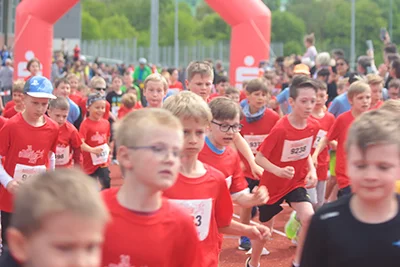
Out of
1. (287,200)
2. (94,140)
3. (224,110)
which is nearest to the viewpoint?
(224,110)

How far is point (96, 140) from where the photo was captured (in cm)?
1041

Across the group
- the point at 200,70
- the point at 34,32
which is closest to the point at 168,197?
the point at 200,70

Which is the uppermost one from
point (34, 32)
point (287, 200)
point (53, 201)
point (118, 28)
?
point (118, 28)

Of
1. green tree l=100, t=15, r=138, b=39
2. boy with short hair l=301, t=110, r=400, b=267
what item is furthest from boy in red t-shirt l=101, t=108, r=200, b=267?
green tree l=100, t=15, r=138, b=39

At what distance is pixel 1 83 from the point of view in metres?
20.7

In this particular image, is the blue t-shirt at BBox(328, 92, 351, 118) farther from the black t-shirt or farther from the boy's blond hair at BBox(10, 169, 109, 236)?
the boy's blond hair at BBox(10, 169, 109, 236)

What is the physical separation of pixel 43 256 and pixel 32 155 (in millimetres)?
4490

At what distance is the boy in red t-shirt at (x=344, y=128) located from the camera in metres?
8.63

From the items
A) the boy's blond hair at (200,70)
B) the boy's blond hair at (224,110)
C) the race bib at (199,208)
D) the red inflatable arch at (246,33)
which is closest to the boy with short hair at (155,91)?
the boy's blond hair at (200,70)

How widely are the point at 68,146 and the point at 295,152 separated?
264cm

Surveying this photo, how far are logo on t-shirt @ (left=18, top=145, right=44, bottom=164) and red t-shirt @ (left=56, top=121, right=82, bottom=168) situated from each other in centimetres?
109

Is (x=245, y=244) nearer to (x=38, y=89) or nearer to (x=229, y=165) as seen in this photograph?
(x=38, y=89)

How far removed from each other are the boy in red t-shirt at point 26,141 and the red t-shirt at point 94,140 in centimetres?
→ 316

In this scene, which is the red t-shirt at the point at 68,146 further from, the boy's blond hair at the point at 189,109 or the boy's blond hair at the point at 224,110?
the boy's blond hair at the point at 189,109
